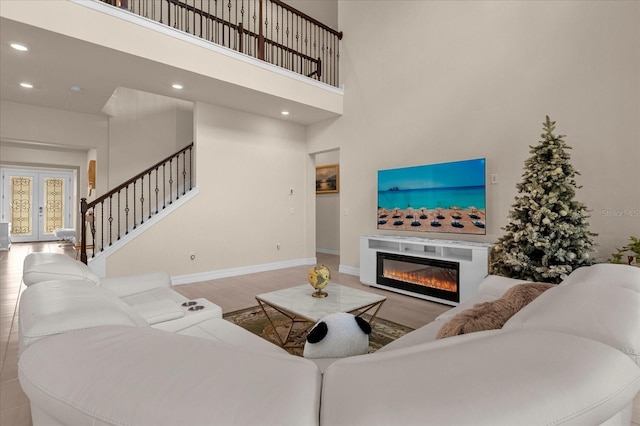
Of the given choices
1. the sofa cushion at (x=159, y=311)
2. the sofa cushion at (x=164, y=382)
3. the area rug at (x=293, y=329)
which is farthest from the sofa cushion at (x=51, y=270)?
the area rug at (x=293, y=329)

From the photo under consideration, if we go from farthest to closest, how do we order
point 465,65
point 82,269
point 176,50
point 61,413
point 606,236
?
point 465,65
point 176,50
point 606,236
point 82,269
point 61,413

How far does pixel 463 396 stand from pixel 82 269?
7.46 ft

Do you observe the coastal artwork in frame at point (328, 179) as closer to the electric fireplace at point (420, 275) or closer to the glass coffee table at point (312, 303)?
the electric fireplace at point (420, 275)

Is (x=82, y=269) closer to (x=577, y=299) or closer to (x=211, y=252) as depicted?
(x=577, y=299)

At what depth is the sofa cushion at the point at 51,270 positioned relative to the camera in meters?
1.61

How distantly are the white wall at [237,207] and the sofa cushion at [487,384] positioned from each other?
4.80 metres

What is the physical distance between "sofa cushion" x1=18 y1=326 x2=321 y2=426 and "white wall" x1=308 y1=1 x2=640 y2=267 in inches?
155

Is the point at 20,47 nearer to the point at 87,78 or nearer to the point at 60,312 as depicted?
the point at 87,78

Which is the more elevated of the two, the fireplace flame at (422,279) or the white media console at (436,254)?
the white media console at (436,254)

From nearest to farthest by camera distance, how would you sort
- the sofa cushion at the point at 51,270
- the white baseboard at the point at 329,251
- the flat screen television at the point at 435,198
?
the sofa cushion at the point at 51,270
the flat screen television at the point at 435,198
the white baseboard at the point at 329,251

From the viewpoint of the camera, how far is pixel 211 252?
528 centimetres

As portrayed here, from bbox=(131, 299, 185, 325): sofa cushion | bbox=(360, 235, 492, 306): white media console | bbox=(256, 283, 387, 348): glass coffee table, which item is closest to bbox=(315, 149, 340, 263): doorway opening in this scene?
bbox=(360, 235, 492, 306): white media console

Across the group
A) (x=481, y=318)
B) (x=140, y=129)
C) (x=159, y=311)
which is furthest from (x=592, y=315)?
(x=140, y=129)

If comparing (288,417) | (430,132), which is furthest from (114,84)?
(288,417)
